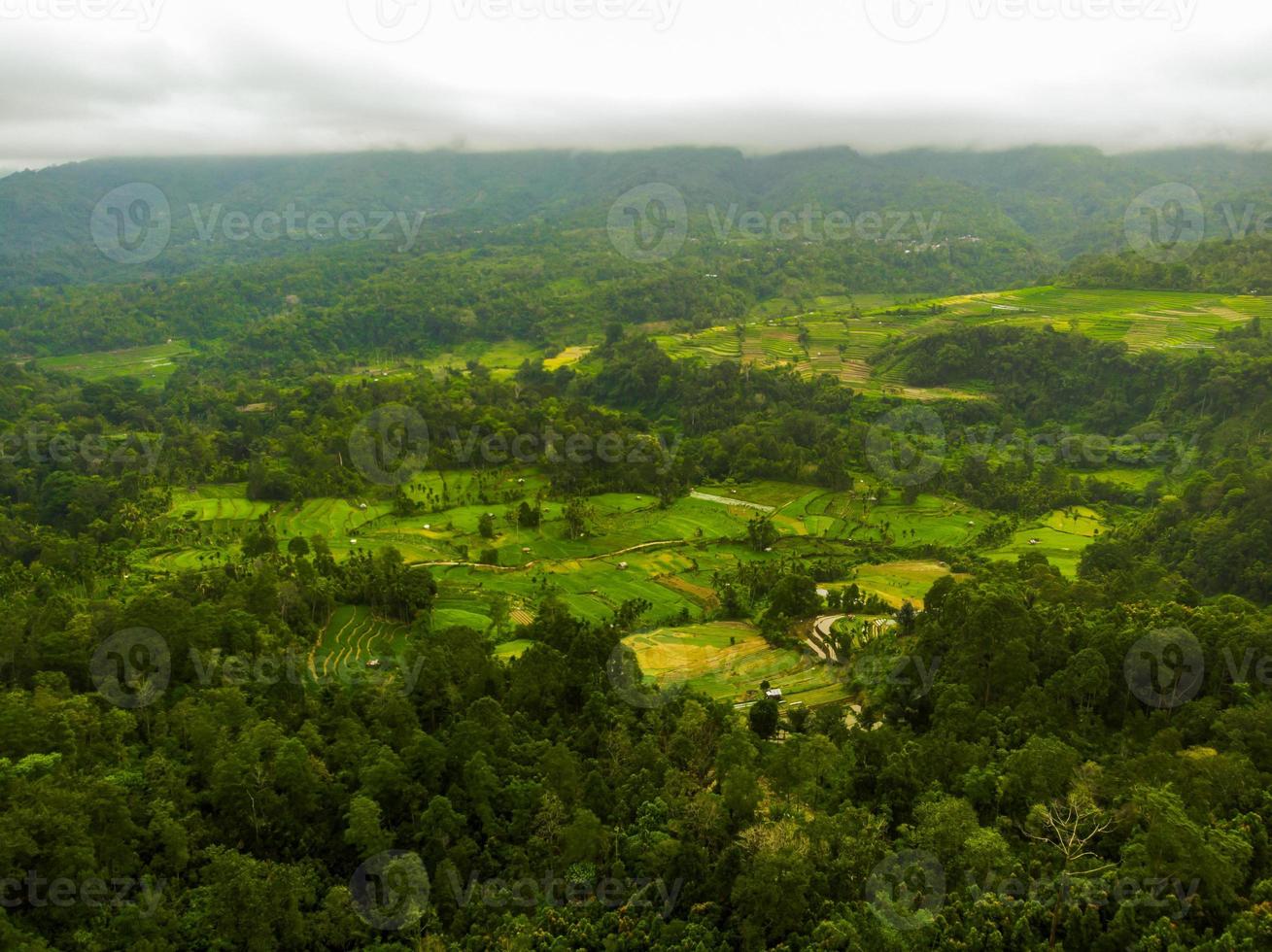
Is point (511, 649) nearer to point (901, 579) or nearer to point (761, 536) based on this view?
point (761, 536)

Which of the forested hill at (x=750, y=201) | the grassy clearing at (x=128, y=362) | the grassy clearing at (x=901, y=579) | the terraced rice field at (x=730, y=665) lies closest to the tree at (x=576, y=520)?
the terraced rice field at (x=730, y=665)

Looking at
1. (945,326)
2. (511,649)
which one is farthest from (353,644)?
(945,326)

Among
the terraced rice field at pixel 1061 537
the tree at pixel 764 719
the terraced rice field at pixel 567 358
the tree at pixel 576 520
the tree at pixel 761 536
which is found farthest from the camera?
the terraced rice field at pixel 567 358

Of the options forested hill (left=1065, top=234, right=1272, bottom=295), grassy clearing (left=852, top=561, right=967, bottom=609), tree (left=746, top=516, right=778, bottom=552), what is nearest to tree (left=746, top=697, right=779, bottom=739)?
grassy clearing (left=852, top=561, right=967, bottom=609)

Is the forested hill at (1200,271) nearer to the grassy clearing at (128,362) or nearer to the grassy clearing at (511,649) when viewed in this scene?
the grassy clearing at (511,649)


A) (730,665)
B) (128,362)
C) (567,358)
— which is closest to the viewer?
(730,665)

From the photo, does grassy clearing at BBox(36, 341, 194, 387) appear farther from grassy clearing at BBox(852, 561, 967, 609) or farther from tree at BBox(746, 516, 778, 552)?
grassy clearing at BBox(852, 561, 967, 609)
